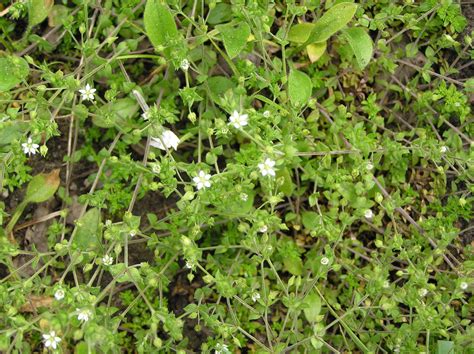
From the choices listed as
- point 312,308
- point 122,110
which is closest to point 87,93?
point 122,110

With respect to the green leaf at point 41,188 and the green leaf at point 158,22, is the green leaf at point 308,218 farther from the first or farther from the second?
the green leaf at point 41,188

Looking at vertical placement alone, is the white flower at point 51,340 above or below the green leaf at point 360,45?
below

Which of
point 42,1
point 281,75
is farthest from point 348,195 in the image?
point 42,1

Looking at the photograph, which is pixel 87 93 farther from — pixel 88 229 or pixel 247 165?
pixel 247 165

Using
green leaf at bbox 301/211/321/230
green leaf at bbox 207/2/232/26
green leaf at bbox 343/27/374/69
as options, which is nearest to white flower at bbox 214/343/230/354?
green leaf at bbox 301/211/321/230

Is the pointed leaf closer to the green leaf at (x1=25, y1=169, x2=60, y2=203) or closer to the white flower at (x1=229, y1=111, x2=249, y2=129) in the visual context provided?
the white flower at (x1=229, y1=111, x2=249, y2=129)

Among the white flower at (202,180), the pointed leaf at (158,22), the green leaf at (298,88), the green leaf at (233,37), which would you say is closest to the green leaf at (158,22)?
the pointed leaf at (158,22)
